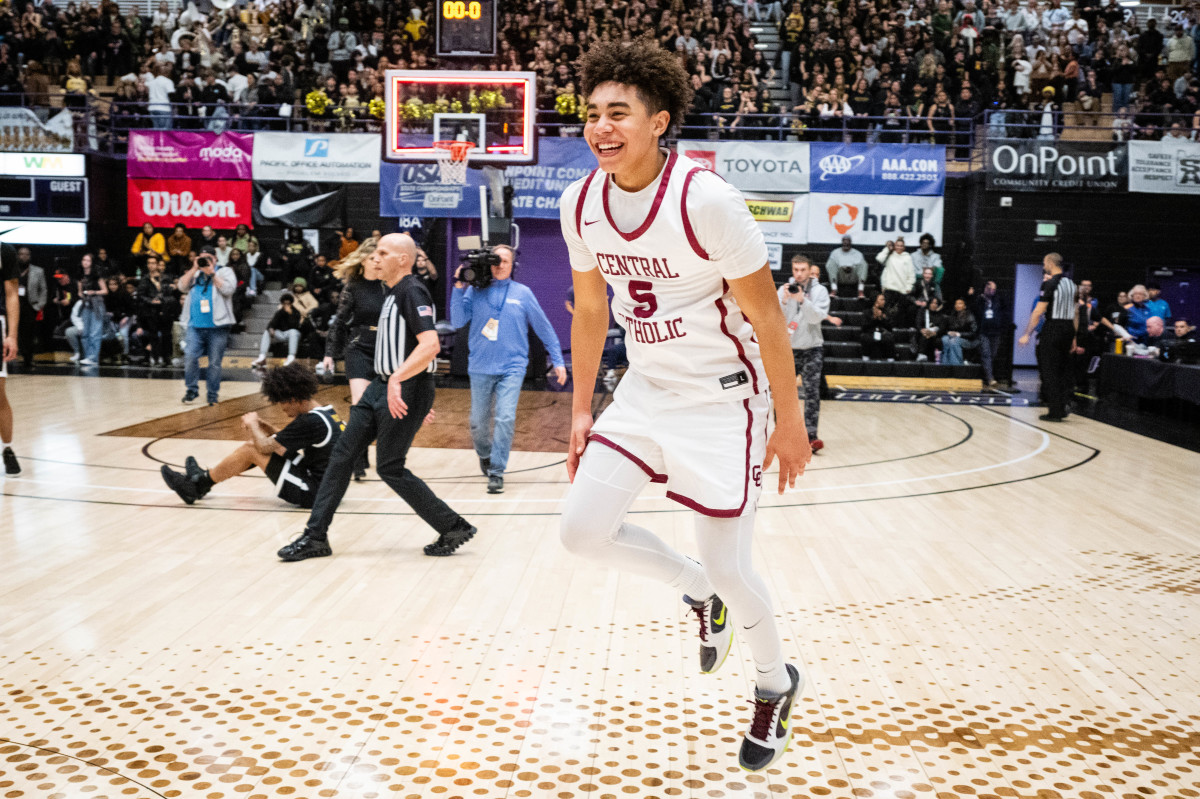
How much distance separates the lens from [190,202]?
18.9 meters

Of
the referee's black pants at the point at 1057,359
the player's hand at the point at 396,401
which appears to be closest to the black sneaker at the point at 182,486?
the player's hand at the point at 396,401

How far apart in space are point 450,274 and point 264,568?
14.6 m

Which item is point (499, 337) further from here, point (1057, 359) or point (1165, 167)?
point (1165, 167)

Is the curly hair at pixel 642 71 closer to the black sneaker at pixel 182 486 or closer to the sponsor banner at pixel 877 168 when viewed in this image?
the black sneaker at pixel 182 486

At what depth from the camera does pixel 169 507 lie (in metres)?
6.90

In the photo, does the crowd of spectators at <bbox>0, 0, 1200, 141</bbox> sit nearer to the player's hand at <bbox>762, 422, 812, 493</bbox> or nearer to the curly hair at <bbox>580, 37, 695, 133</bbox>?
the curly hair at <bbox>580, 37, 695, 133</bbox>

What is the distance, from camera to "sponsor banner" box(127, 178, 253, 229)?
18.8m

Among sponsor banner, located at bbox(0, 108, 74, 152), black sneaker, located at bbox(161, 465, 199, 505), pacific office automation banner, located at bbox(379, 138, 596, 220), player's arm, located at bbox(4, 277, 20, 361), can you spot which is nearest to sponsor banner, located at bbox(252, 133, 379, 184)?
pacific office automation banner, located at bbox(379, 138, 596, 220)

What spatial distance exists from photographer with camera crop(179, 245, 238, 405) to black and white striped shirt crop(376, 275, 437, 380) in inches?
287

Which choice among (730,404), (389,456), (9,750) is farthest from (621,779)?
(389,456)

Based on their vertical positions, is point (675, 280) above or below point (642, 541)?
above

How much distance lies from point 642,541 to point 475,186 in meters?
15.5

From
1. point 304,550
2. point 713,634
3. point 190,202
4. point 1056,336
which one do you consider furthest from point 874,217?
point 713,634

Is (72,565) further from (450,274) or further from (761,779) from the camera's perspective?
(450,274)
